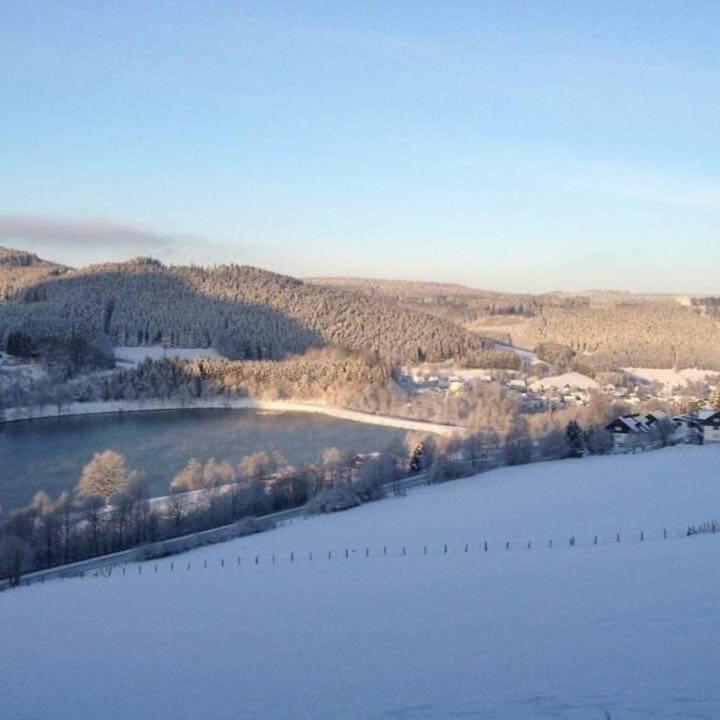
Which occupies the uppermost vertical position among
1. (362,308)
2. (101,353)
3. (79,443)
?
(362,308)

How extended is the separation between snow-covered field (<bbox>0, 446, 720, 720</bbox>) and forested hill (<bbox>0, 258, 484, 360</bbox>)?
27345 millimetres

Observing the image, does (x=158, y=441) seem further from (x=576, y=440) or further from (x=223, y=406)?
(x=576, y=440)

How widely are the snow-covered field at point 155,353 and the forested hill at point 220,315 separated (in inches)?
27.1

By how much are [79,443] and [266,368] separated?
1137 cm

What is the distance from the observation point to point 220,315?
3862 cm

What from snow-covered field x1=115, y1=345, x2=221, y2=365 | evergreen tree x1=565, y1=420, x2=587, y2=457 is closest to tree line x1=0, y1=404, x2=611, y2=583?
evergreen tree x1=565, y1=420, x2=587, y2=457

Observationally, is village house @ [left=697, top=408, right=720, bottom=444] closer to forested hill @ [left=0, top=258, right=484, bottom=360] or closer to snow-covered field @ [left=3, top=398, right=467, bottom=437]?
snow-covered field @ [left=3, top=398, right=467, bottom=437]

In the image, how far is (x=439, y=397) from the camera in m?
24.5

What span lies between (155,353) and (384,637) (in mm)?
30696

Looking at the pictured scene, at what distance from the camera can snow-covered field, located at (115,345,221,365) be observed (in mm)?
32188

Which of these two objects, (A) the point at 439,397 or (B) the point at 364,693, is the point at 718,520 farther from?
(A) the point at 439,397

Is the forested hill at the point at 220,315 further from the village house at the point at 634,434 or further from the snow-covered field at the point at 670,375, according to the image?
the village house at the point at 634,434

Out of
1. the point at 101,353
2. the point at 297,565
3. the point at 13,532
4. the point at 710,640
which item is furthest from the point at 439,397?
the point at 710,640

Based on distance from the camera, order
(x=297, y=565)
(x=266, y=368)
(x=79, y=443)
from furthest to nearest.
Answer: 1. (x=266, y=368)
2. (x=79, y=443)
3. (x=297, y=565)
